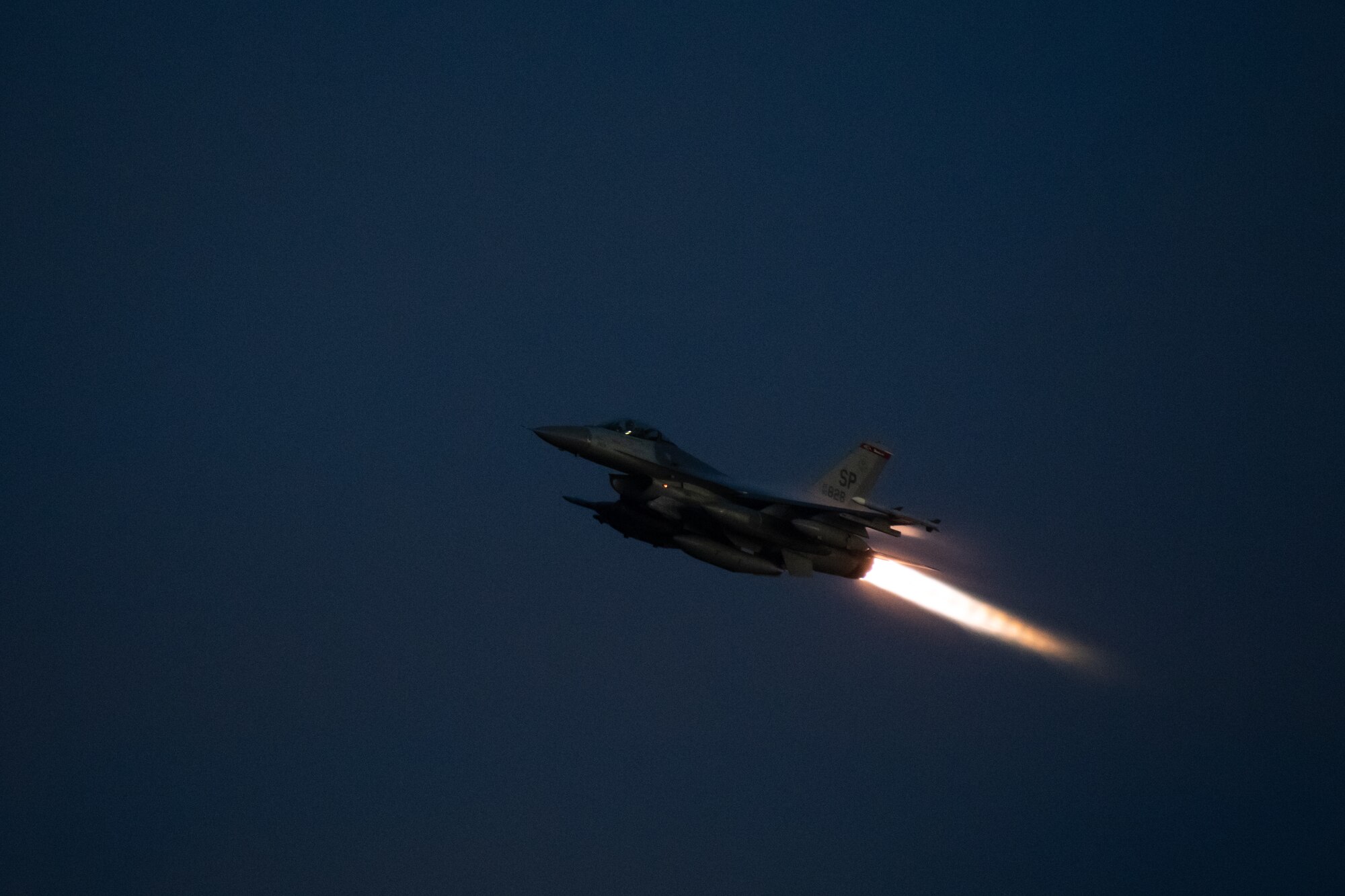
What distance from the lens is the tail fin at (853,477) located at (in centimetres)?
4788

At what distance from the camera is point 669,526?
46.0 metres

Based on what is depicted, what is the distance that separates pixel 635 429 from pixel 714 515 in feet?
11.3

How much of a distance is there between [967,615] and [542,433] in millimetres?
14804

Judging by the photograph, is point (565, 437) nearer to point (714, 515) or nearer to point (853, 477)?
point (714, 515)

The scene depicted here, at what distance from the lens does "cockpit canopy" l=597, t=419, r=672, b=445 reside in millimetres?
46188

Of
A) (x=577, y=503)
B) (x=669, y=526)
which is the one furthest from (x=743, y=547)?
(x=577, y=503)

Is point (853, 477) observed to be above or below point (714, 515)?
above

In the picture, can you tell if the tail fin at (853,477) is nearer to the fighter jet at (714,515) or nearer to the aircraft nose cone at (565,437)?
the fighter jet at (714,515)

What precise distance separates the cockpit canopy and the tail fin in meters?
4.63

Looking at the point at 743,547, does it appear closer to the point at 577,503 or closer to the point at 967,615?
the point at 577,503

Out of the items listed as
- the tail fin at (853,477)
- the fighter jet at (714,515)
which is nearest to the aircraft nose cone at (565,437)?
the fighter jet at (714,515)

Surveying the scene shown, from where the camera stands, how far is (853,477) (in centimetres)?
4806

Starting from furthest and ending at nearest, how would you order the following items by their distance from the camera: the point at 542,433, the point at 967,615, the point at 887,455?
the point at 967,615 → the point at 887,455 → the point at 542,433

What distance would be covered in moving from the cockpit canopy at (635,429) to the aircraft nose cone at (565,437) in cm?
80
